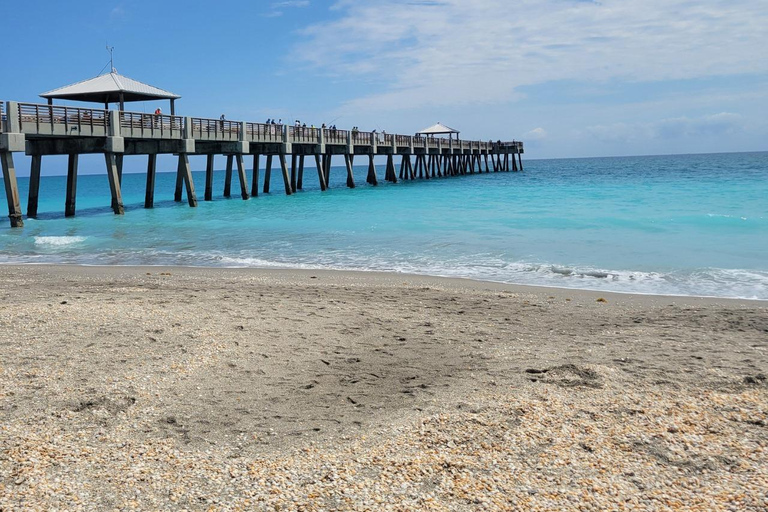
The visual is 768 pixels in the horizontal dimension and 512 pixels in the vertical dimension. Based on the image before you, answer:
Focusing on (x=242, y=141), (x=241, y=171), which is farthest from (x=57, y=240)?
(x=241, y=171)

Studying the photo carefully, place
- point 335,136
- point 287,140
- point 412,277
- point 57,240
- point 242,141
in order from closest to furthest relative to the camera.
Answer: point 412,277 < point 57,240 < point 242,141 < point 287,140 < point 335,136

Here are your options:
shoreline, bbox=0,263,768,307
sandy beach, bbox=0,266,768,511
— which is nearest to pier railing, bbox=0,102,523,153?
shoreline, bbox=0,263,768,307

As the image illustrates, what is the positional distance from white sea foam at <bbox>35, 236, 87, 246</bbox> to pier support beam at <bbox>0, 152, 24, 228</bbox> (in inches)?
92.7

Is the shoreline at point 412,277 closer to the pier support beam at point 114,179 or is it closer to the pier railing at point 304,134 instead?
the pier support beam at point 114,179

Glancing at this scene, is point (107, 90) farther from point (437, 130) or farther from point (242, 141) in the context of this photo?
point (437, 130)

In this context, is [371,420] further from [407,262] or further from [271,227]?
[271,227]

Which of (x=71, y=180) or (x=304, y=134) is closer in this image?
(x=71, y=180)

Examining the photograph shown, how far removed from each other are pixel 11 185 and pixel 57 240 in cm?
345

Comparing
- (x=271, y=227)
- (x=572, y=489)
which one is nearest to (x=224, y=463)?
(x=572, y=489)

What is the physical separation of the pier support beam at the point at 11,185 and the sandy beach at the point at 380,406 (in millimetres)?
13428

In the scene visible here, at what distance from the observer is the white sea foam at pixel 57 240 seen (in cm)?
1794

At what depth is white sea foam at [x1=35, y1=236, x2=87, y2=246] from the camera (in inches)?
706

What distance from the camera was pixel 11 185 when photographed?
2030 cm

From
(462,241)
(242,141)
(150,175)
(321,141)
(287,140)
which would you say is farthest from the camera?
(321,141)
